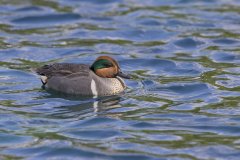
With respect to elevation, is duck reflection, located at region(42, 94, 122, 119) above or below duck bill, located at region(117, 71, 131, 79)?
below

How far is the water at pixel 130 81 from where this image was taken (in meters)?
11.3

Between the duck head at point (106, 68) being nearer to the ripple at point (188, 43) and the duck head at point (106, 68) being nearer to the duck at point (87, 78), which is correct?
the duck at point (87, 78)

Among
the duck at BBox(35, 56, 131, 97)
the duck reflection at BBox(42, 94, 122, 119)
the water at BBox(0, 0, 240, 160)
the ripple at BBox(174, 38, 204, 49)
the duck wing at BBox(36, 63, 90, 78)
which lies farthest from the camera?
the ripple at BBox(174, 38, 204, 49)

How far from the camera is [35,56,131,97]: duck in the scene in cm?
1412

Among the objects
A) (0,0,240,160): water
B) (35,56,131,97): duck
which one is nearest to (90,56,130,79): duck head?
(35,56,131,97): duck

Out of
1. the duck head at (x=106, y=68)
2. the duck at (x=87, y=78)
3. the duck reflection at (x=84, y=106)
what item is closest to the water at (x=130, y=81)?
the duck reflection at (x=84, y=106)

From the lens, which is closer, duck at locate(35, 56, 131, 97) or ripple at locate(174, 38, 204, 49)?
duck at locate(35, 56, 131, 97)

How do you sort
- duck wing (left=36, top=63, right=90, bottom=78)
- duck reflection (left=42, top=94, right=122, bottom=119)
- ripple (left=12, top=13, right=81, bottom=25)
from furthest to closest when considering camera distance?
ripple (left=12, top=13, right=81, bottom=25), duck wing (left=36, top=63, right=90, bottom=78), duck reflection (left=42, top=94, right=122, bottom=119)

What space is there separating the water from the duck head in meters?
0.37

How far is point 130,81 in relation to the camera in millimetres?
14992

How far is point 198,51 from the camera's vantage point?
16.8m

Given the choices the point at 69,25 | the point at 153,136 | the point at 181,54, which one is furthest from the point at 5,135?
the point at 69,25

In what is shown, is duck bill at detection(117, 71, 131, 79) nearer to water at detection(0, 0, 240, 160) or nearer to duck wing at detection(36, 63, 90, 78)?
water at detection(0, 0, 240, 160)

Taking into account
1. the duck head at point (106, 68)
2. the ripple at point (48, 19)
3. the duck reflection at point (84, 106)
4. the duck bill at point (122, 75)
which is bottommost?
the duck reflection at point (84, 106)
